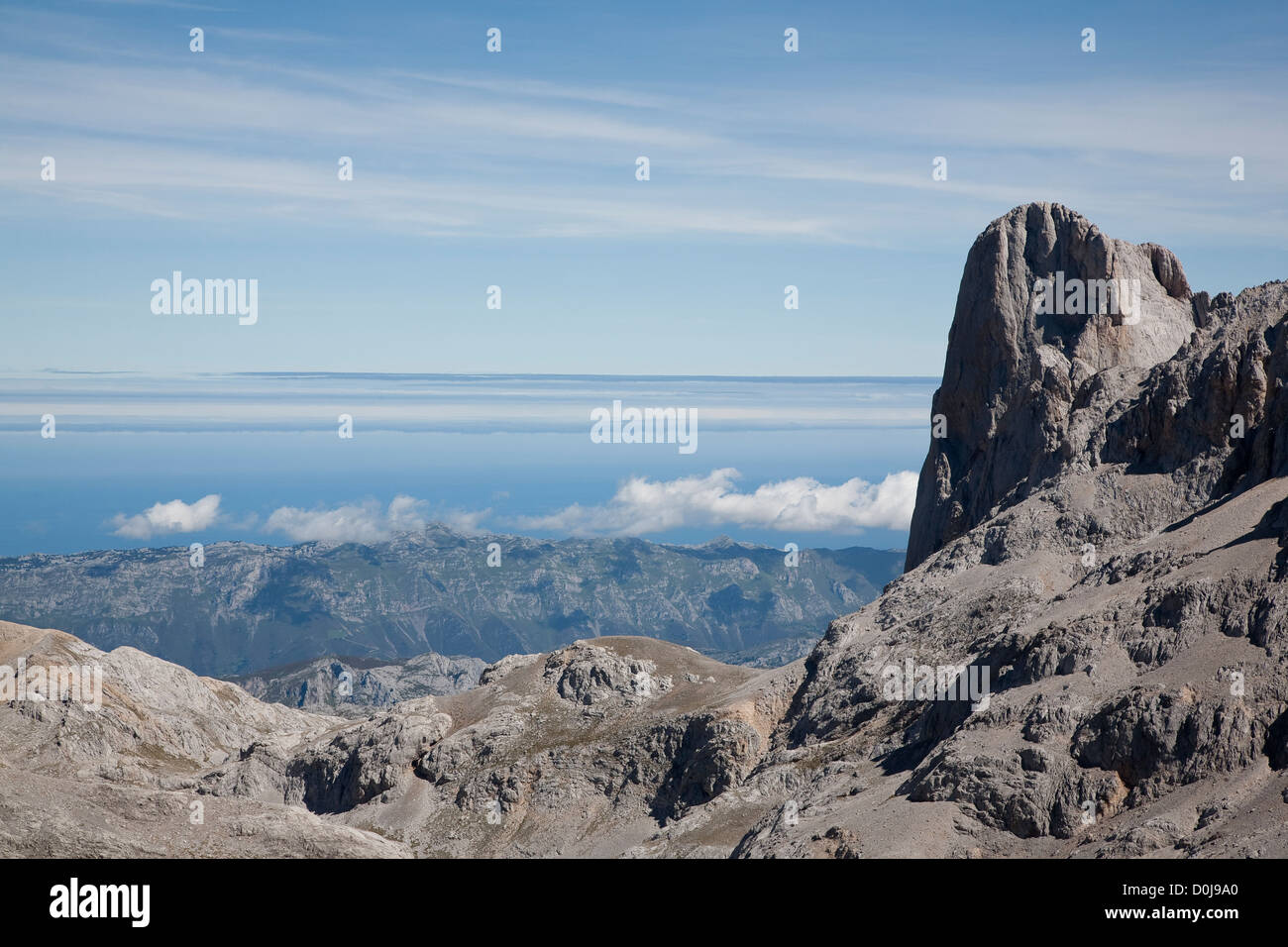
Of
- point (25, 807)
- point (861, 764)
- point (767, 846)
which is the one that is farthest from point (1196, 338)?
point (25, 807)

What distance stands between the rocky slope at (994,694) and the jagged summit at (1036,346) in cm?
29

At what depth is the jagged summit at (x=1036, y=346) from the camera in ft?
405

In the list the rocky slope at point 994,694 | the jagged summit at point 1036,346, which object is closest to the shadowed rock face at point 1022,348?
the jagged summit at point 1036,346

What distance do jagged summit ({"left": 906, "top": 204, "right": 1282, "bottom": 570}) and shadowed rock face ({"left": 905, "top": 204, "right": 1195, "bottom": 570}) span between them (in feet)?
0.33

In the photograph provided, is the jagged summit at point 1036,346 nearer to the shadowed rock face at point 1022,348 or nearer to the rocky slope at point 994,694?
the shadowed rock face at point 1022,348

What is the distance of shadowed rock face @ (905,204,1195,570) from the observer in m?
126

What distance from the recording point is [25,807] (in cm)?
9088

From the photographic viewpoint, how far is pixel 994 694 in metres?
82.5

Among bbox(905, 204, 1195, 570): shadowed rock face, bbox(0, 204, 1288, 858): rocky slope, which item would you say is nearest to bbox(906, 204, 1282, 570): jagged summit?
bbox(905, 204, 1195, 570): shadowed rock face

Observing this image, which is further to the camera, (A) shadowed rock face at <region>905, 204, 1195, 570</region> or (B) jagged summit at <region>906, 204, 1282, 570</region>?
(A) shadowed rock face at <region>905, 204, 1195, 570</region>

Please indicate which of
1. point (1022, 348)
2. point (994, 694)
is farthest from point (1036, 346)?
point (994, 694)

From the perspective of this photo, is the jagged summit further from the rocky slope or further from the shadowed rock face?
the rocky slope
